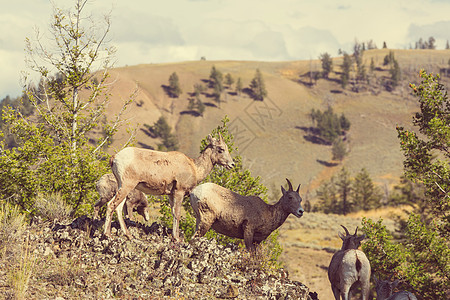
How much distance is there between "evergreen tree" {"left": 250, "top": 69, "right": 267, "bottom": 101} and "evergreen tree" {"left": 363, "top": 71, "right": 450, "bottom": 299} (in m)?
141

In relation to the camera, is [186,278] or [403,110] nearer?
[186,278]

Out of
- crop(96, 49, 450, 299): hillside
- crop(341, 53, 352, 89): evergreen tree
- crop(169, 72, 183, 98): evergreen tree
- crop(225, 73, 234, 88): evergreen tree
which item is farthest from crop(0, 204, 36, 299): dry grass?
crop(341, 53, 352, 89): evergreen tree

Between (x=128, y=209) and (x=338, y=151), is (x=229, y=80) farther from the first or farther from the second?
(x=128, y=209)

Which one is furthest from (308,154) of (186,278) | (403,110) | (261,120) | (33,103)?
(186,278)

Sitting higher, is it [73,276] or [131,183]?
[131,183]

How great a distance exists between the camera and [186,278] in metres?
9.69

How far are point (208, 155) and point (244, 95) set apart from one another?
149 m

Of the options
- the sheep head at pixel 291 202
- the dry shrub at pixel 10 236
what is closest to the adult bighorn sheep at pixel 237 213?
the sheep head at pixel 291 202

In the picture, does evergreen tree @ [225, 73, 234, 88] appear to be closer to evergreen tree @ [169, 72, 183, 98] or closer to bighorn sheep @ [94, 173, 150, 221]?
evergreen tree @ [169, 72, 183, 98]

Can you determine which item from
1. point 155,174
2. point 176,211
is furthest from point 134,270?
point 155,174

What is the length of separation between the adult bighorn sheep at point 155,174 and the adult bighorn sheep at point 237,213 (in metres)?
0.50

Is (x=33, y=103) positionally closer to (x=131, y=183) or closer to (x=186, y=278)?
(x=131, y=183)

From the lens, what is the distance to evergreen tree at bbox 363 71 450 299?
14.6 meters

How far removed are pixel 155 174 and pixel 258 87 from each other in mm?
149454
